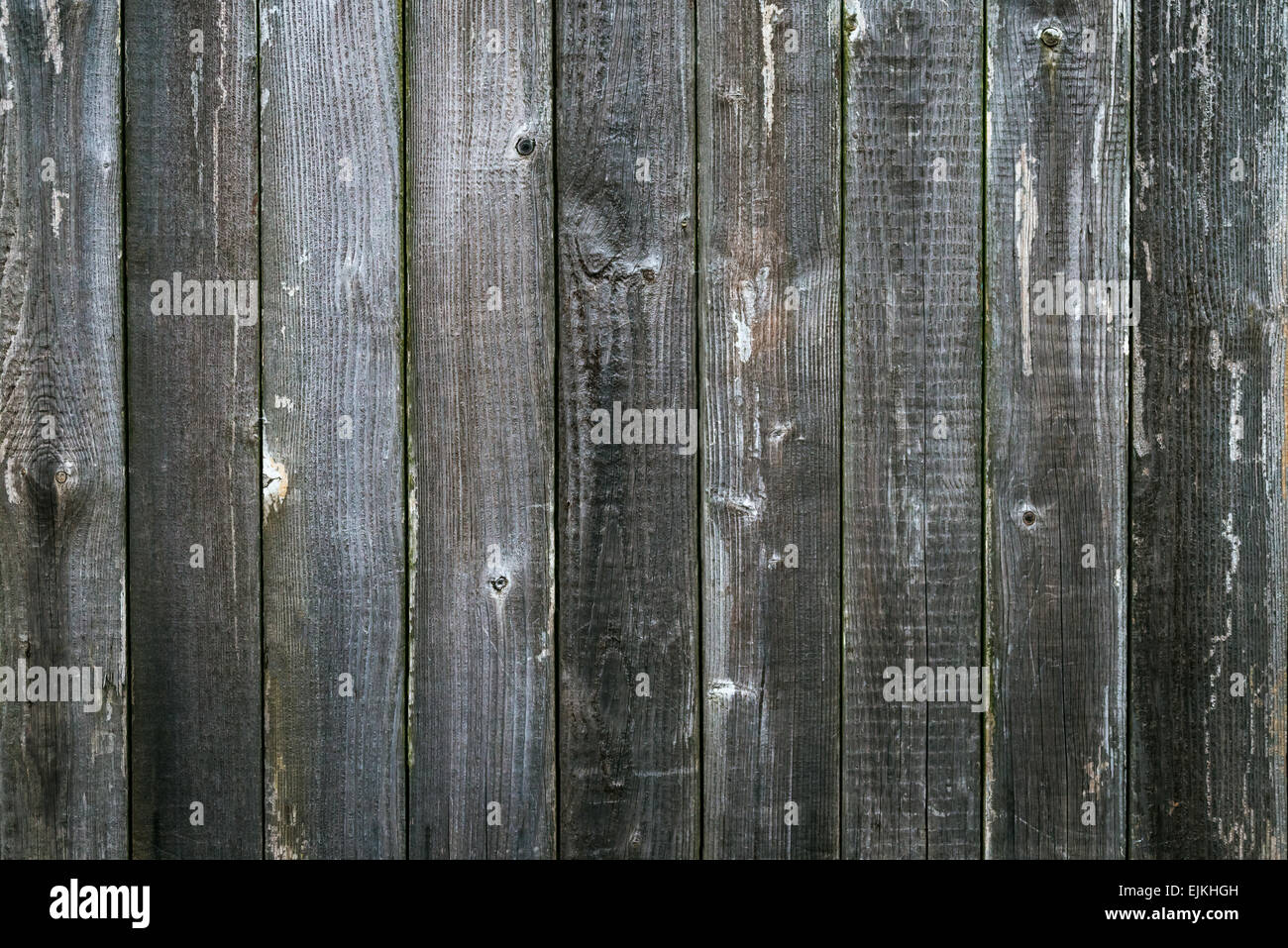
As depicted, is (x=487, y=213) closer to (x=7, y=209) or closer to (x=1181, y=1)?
(x=7, y=209)

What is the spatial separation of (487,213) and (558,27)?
12.3 inches

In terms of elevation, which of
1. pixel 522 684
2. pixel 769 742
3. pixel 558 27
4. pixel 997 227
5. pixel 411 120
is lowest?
pixel 769 742

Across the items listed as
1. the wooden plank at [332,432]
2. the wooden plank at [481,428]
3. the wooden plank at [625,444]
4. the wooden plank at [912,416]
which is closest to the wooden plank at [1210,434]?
the wooden plank at [912,416]

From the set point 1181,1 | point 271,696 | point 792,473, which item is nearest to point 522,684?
point 271,696

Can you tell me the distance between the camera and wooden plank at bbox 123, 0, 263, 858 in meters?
1.51

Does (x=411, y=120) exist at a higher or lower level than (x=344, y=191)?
higher

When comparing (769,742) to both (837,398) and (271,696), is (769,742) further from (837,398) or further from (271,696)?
(271,696)

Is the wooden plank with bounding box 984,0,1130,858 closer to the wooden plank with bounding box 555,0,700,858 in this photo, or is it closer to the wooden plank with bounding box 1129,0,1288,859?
the wooden plank with bounding box 1129,0,1288,859

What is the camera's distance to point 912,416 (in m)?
1.53

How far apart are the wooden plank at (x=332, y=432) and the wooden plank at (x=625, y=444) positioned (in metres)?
0.27

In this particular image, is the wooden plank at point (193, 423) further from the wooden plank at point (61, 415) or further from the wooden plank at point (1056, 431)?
the wooden plank at point (1056, 431)

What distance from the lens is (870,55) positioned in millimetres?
1507

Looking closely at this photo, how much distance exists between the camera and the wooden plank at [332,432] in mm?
1506

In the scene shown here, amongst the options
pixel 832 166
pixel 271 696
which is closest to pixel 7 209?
pixel 271 696
